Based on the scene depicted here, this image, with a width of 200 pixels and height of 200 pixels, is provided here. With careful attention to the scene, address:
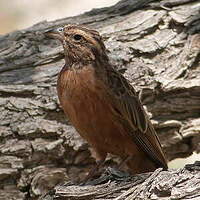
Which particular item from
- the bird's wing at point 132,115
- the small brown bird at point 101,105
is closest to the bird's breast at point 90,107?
the small brown bird at point 101,105

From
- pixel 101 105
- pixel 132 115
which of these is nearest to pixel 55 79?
pixel 132 115

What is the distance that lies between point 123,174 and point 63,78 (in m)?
1.09

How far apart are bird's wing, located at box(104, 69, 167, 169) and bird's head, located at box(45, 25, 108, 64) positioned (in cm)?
22

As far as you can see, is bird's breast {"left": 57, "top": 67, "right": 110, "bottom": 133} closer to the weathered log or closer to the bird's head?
the bird's head

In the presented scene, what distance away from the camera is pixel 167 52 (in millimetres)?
8641

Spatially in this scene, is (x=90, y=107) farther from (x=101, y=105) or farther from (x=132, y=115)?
(x=132, y=115)

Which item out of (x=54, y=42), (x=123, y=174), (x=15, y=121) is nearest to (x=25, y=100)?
(x=15, y=121)

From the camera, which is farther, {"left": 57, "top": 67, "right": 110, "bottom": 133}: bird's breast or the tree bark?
the tree bark

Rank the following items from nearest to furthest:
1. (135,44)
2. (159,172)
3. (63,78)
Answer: (159,172)
(63,78)
(135,44)

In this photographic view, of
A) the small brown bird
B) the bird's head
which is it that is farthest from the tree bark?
the bird's head

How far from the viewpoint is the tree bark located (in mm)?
8047

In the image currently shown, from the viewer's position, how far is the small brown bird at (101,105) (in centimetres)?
693

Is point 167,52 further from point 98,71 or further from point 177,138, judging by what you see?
point 98,71

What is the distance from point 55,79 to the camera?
27.5 feet
